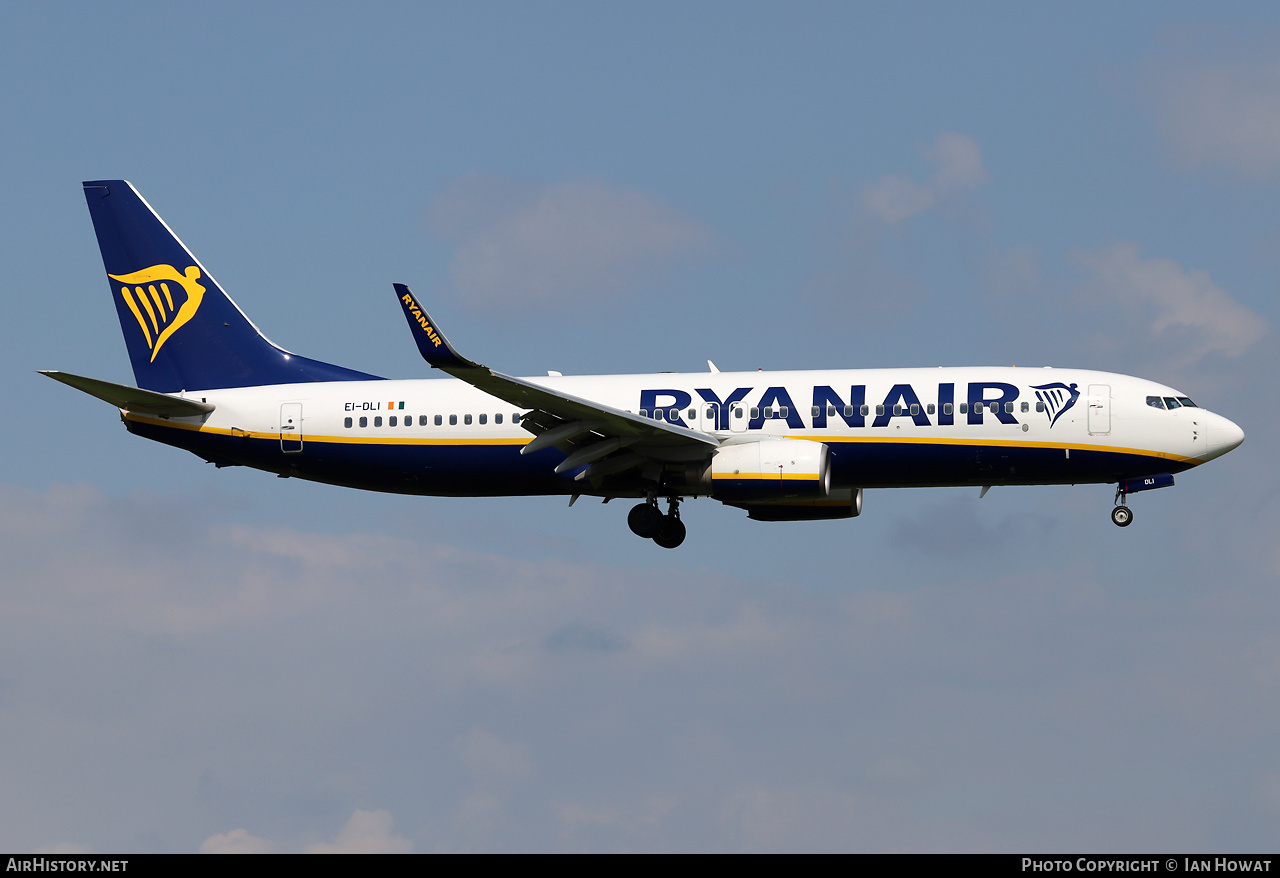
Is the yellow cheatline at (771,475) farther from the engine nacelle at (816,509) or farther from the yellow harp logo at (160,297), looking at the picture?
the yellow harp logo at (160,297)

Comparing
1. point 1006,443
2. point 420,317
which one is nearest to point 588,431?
point 420,317

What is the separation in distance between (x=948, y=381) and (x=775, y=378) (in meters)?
4.60

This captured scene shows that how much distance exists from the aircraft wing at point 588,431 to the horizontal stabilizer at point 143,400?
10108 millimetres

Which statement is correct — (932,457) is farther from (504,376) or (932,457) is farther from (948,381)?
(504,376)

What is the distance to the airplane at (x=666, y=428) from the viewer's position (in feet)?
134

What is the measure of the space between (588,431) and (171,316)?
1543 cm

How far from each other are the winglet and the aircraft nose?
19281 mm

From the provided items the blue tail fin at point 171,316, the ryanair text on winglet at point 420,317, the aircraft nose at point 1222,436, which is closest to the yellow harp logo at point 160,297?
the blue tail fin at point 171,316

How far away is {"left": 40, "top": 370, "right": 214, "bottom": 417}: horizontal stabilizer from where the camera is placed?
43.6 meters

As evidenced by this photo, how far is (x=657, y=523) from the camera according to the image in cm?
4331
